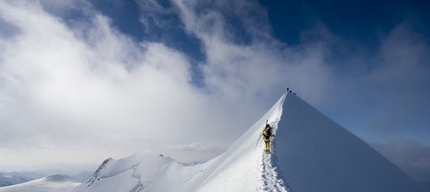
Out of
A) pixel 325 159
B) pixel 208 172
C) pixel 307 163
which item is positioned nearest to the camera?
pixel 307 163

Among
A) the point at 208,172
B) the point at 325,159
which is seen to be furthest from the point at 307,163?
the point at 208,172

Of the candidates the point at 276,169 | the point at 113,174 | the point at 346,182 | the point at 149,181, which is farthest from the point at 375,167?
the point at 113,174

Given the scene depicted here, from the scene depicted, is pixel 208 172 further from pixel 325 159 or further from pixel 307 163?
pixel 307 163

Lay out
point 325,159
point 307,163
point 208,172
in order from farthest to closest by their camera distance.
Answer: point 208,172
point 325,159
point 307,163

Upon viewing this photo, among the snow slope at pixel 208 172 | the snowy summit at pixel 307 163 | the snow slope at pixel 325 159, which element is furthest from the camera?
the snow slope at pixel 325 159

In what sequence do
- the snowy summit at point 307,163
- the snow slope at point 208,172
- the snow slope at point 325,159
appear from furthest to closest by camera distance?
the snow slope at point 325,159 → the snowy summit at point 307,163 → the snow slope at point 208,172

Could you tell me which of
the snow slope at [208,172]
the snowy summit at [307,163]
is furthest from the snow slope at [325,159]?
the snow slope at [208,172]

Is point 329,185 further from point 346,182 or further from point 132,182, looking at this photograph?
point 132,182

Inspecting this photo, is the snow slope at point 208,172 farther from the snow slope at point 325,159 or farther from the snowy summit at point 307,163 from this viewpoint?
the snow slope at point 325,159

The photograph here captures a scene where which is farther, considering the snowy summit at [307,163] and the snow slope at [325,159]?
the snow slope at [325,159]

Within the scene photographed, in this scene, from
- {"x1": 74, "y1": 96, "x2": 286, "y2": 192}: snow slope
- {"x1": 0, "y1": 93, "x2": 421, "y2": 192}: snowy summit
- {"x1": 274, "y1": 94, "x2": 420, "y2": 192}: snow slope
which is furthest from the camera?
{"x1": 274, "y1": 94, "x2": 420, "y2": 192}: snow slope

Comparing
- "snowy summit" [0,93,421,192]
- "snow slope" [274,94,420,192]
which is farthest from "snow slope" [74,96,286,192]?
"snow slope" [274,94,420,192]

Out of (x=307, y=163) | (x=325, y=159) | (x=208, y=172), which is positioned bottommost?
(x=307, y=163)

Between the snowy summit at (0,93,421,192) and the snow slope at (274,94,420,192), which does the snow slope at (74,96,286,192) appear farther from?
the snow slope at (274,94,420,192)
